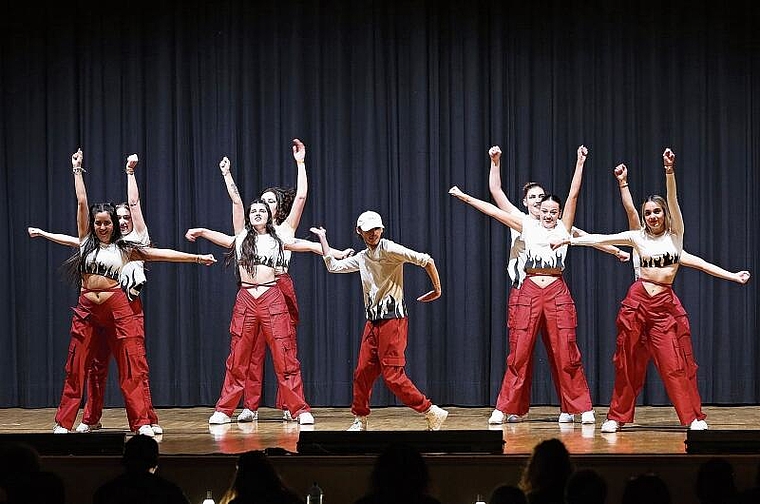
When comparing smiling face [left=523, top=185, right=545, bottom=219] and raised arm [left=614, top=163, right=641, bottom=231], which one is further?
smiling face [left=523, top=185, right=545, bottom=219]

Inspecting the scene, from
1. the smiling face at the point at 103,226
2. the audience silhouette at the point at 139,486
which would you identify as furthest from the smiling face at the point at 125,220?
the audience silhouette at the point at 139,486

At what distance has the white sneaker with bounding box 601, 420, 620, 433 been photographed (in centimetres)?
737

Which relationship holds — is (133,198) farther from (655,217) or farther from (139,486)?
(139,486)

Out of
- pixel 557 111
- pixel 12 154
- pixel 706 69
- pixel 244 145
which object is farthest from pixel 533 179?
pixel 12 154

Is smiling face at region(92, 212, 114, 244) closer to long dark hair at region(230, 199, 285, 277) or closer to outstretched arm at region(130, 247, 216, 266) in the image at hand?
outstretched arm at region(130, 247, 216, 266)

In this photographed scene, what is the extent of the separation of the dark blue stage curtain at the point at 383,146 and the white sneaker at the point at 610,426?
204 centimetres

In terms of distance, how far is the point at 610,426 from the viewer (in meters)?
7.39

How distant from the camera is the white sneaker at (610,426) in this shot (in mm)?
7367

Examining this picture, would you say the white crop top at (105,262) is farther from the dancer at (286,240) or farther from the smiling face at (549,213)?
the smiling face at (549,213)

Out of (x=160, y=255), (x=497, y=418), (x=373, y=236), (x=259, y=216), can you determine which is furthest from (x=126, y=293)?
(x=497, y=418)

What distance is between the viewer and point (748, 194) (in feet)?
31.3

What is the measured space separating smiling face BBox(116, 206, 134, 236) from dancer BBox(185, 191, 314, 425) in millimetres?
449

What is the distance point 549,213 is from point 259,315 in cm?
210

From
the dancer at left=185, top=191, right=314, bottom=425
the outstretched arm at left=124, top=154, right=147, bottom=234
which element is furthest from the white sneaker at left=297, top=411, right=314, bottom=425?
the outstretched arm at left=124, top=154, right=147, bottom=234
